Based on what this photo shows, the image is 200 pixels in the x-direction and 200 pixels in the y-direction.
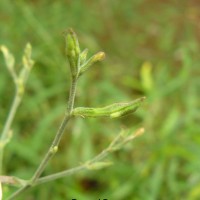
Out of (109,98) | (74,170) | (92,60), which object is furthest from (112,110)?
(109,98)

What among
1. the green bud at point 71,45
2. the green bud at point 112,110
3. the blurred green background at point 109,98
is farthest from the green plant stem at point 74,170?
the blurred green background at point 109,98

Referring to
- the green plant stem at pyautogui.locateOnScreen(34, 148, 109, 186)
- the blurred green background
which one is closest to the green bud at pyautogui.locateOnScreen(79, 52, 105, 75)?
the green plant stem at pyautogui.locateOnScreen(34, 148, 109, 186)

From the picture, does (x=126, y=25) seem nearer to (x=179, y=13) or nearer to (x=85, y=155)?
(x=179, y=13)

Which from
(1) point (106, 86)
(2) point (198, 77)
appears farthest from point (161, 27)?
(1) point (106, 86)

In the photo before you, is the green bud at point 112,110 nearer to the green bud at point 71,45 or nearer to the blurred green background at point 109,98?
the green bud at point 71,45

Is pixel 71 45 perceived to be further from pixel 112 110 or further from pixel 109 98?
pixel 109 98

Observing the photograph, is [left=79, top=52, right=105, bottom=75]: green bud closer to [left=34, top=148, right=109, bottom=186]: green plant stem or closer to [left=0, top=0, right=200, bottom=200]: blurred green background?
[left=34, top=148, right=109, bottom=186]: green plant stem
